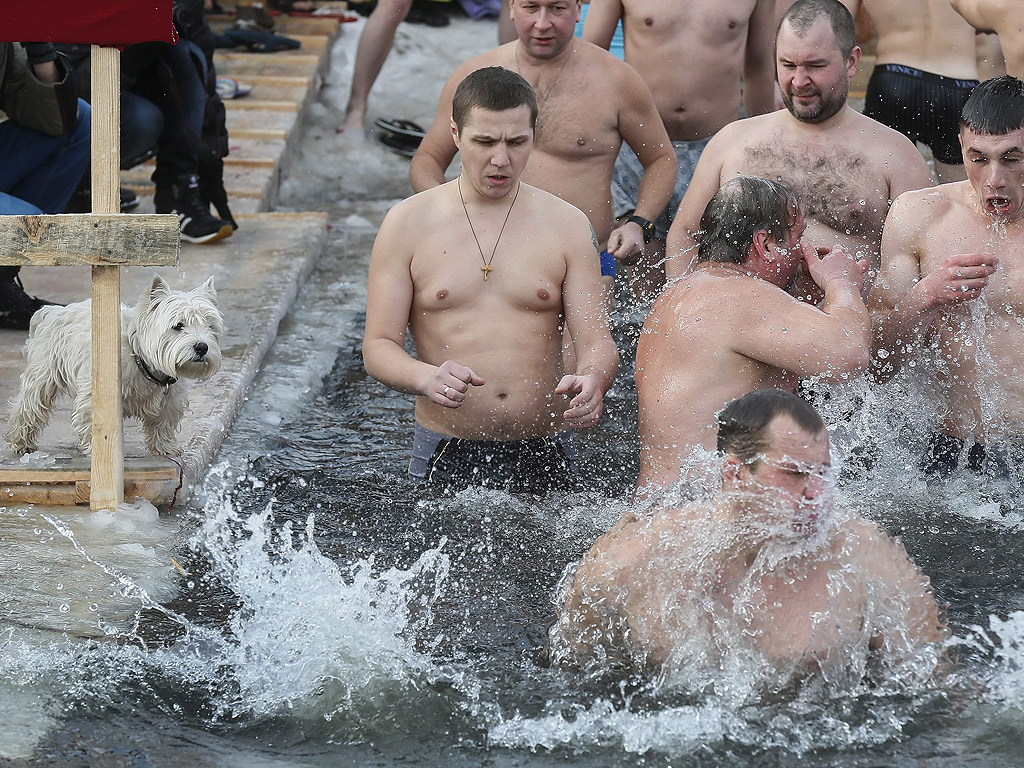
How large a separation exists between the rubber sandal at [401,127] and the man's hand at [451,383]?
586 cm

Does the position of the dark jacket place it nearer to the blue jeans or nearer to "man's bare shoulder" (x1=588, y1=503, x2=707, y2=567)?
the blue jeans

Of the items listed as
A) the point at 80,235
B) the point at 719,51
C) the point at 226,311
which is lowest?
the point at 226,311

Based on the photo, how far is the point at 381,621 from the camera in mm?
3605

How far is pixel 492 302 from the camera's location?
4.31 m

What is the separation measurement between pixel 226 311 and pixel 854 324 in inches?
134

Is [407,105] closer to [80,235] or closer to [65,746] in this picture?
[80,235]

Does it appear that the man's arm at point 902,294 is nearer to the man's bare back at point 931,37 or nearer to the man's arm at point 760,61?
the man's bare back at point 931,37

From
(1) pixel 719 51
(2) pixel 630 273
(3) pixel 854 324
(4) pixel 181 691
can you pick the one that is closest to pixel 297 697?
(4) pixel 181 691

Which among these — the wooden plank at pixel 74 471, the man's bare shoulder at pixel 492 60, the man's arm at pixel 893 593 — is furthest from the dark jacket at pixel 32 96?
the man's arm at pixel 893 593

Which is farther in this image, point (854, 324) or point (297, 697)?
point (854, 324)

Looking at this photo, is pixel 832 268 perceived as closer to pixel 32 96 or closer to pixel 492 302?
pixel 492 302

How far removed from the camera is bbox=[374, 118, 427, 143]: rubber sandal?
31.5 feet

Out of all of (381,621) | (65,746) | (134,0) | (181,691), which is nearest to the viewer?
(65,746)

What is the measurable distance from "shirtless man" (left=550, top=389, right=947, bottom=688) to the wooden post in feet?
5.65
